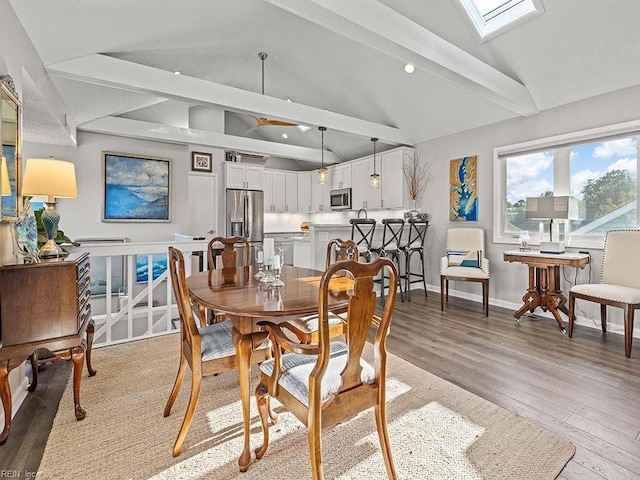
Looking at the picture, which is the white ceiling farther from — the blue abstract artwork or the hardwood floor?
the hardwood floor

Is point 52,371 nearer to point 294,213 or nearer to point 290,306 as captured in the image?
point 290,306

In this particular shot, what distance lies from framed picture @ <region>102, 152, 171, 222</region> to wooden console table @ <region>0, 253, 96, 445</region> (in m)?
3.95

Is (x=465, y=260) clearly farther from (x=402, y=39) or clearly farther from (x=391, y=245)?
(x=402, y=39)

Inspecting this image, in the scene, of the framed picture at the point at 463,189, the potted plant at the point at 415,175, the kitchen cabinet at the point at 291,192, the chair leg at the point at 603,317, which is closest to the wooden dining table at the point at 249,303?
the chair leg at the point at 603,317

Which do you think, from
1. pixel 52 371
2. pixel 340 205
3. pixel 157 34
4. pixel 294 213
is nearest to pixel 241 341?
pixel 52 371

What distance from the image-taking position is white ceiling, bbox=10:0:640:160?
2494mm

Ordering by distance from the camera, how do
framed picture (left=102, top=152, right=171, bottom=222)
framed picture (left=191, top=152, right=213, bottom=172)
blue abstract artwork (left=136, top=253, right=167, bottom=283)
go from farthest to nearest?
framed picture (left=191, top=152, right=213, bottom=172) < blue abstract artwork (left=136, top=253, right=167, bottom=283) < framed picture (left=102, top=152, right=171, bottom=222)

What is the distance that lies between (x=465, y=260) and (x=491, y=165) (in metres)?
1.37

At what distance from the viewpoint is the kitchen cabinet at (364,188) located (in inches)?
238

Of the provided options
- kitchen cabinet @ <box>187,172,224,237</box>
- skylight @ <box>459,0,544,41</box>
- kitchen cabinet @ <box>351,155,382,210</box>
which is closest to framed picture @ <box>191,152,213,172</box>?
kitchen cabinet @ <box>187,172,224,237</box>

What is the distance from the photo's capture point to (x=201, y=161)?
20.6 ft

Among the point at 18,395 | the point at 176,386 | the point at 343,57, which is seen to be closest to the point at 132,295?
the point at 18,395

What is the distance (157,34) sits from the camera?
10.2 feet

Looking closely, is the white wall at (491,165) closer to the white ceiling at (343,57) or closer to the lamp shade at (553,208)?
the white ceiling at (343,57)
